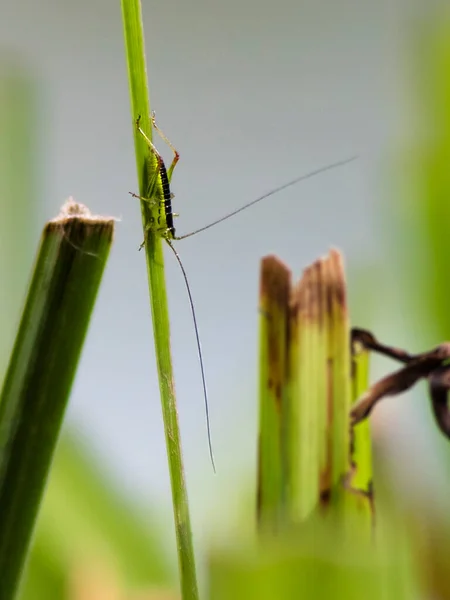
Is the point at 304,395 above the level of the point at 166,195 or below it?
below

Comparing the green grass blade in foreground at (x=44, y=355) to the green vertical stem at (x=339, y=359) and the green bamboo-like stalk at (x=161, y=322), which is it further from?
the green vertical stem at (x=339, y=359)

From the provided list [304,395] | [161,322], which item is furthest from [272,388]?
[161,322]

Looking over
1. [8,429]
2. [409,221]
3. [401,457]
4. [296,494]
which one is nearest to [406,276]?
[409,221]

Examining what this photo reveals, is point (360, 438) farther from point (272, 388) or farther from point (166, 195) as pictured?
point (166, 195)

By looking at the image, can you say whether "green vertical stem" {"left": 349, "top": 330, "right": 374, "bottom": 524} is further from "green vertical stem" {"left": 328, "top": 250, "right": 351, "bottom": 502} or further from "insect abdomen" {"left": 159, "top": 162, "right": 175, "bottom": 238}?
"insect abdomen" {"left": 159, "top": 162, "right": 175, "bottom": 238}

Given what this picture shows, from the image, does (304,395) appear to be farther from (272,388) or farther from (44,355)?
(44,355)

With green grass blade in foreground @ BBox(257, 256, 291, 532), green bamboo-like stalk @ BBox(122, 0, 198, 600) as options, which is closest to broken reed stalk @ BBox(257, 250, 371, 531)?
green grass blade in foreground @ BBox(257, 256, 291, 532)

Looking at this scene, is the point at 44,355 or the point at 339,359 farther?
the point at 339,359
